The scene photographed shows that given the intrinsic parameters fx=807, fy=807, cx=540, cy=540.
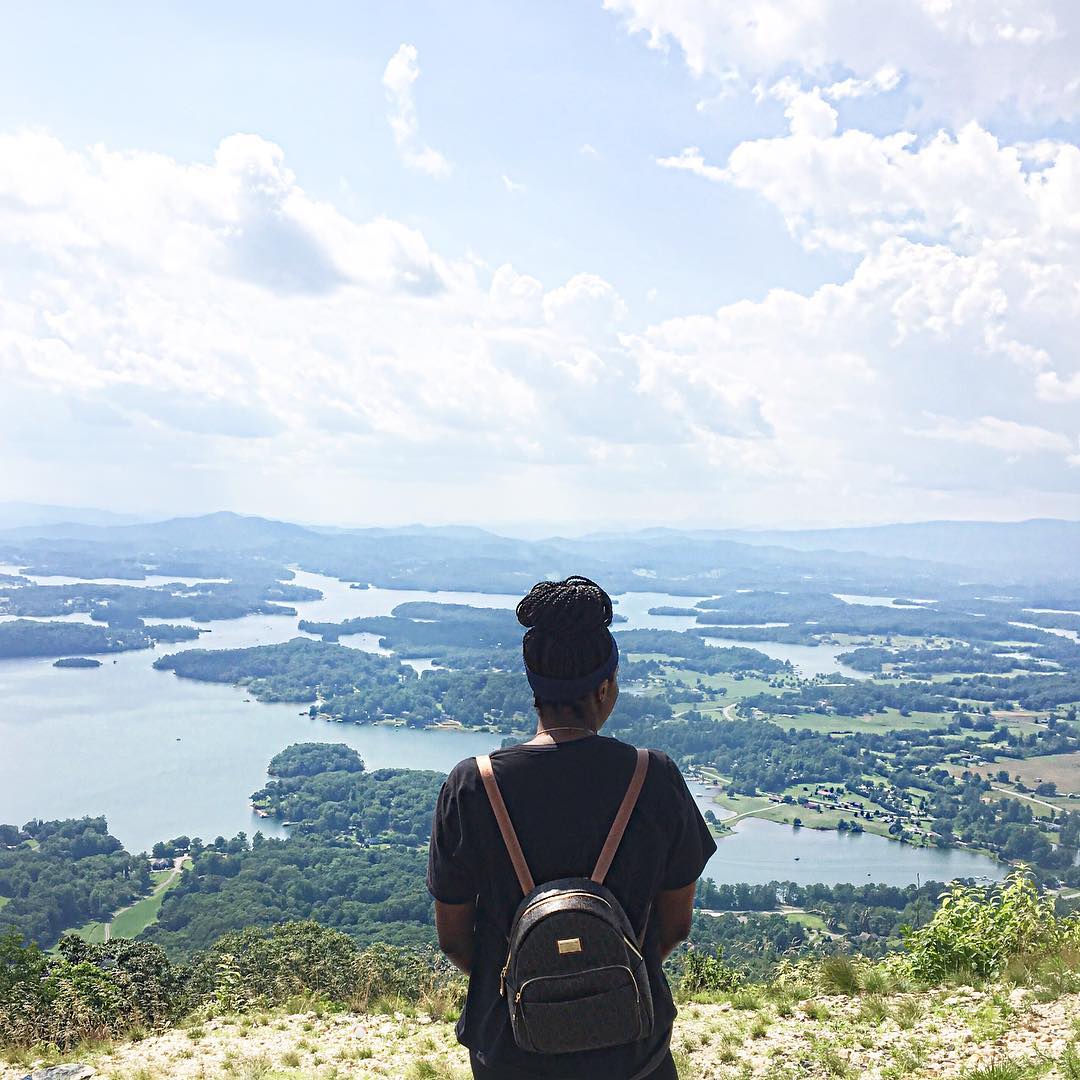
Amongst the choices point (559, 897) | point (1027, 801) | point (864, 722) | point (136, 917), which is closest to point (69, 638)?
point (136, 917)

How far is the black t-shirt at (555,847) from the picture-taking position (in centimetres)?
150

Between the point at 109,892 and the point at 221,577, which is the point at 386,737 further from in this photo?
the point at 221,577

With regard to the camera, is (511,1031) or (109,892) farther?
(109,892)

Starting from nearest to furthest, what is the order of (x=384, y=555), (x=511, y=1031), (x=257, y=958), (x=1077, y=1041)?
(x=511, y=1031)
(x=1077, y=1041)
(x=257, y=958)
(x=384, y=555)

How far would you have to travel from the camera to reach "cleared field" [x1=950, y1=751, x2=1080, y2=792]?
4753cm

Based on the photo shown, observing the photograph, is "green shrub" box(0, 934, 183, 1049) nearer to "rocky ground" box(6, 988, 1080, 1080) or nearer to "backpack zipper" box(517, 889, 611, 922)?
"rocky ground" box(6, 988, 1080, 1080)

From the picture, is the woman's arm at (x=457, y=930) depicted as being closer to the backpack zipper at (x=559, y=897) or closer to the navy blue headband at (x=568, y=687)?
the backpack zipper at (x=559, y=897)

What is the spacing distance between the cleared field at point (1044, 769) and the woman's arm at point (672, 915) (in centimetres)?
5477

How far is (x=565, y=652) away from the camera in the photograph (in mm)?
1667

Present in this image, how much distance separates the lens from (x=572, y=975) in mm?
1434

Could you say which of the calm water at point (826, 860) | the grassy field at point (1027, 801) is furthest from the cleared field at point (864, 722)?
the calm water at point (826, 860)

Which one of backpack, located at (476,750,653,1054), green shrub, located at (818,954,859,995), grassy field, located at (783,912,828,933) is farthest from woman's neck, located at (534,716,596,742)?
grassy field, located at (783,912,828,933)

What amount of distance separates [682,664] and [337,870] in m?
56.0

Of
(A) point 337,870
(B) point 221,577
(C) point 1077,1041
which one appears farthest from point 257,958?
(B) point 221,577
